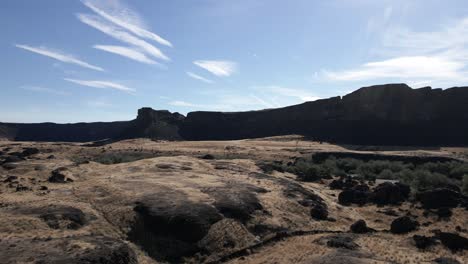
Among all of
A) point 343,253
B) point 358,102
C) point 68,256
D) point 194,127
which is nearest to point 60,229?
point 68,256

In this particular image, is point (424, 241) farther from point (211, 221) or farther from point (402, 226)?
point (211, 221)

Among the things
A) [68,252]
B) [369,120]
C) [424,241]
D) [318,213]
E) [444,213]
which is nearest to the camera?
[68,252]

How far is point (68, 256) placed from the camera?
28.1 meters

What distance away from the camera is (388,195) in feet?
186

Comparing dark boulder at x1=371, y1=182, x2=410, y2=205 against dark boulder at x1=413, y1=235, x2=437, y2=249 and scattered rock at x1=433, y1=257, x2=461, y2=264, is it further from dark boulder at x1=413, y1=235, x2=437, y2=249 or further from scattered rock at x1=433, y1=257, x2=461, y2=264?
scattered rock at x1=433, y1=257, x2=461, y2=264

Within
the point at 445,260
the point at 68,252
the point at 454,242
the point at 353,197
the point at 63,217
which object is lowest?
the point at 445,260

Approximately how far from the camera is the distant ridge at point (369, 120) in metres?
147

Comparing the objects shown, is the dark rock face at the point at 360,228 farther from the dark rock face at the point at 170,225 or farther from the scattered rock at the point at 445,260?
the dark rock face at the point at 170,225

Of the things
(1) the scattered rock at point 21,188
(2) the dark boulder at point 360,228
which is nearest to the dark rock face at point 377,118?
(2) the dark boulder at point 360,228

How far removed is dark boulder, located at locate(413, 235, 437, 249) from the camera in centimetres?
3641

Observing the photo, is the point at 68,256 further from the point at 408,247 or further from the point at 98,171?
the point at 98,171

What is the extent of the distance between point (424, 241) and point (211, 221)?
17849 millimetres

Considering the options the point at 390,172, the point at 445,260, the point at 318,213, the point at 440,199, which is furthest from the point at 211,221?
the point at 390,172

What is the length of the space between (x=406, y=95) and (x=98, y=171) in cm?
12282
